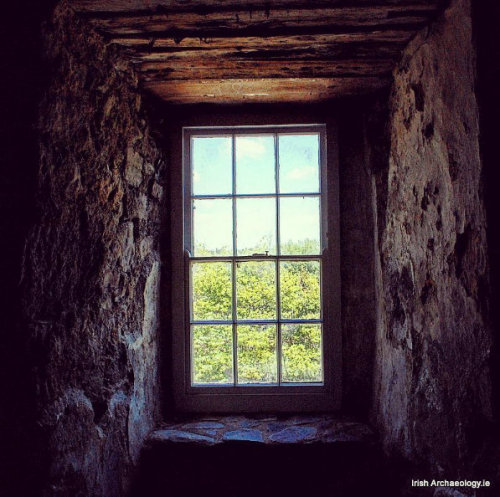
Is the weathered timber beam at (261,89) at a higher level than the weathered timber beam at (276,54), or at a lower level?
higher

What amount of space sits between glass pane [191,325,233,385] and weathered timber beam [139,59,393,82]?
4.55 feet

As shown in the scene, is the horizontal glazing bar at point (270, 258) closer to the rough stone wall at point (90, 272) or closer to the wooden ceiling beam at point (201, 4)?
the rough stone wall at point (90, 272)

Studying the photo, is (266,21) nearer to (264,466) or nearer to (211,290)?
(211,290)

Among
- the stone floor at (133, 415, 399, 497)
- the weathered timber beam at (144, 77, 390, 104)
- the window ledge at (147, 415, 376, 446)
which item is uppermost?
the weathered timber beam at (144, 77, 390, 104)

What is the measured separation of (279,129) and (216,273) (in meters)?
0.95

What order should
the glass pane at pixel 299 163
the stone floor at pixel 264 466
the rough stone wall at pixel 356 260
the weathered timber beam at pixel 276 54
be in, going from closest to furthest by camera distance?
the weathered timber beam at pixel 276 54, the stone floor at pixel 264 466, the rough stone wall at pixel 356 260, the glass pane at pixel 299 163

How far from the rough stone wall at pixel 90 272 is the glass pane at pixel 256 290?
53 cm

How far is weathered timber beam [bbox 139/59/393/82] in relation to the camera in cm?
192

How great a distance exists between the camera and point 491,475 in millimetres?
1238

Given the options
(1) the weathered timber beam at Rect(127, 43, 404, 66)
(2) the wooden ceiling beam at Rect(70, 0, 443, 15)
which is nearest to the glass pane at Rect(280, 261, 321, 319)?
(1) the weathered timber beam at Rect(127, 43, 404, 66)

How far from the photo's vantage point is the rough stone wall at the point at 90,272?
4.40 feet

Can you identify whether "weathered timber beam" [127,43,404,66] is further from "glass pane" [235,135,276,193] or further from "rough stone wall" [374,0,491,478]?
"glass pane" [235,135,276,193]

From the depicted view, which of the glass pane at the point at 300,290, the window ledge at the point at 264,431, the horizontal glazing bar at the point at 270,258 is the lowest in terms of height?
the window ledge at the point at 264,431

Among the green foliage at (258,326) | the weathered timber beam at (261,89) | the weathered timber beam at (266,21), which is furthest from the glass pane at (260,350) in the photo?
the weathered timber beam at (266,21)
